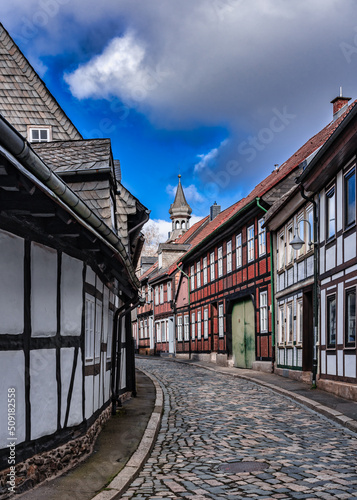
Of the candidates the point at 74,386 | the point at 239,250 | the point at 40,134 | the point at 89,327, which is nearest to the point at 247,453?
the point at 74,386

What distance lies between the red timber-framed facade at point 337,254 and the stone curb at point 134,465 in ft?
16.0

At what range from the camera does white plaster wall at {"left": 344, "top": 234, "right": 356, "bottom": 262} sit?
14.1 metres

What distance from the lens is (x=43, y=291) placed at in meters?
6.63

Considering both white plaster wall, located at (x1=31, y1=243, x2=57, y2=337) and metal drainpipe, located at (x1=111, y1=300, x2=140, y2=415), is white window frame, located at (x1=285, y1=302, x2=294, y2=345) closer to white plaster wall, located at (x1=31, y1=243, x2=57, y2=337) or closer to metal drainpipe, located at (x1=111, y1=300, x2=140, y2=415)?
metal drainpipe, located at (x1=111, y1=300, x2=140, y2=415)

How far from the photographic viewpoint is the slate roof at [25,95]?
15.4m

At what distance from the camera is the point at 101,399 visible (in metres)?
10.5

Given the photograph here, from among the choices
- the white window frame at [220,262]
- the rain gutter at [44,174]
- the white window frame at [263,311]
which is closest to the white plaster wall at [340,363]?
the white window frame at [263,311]

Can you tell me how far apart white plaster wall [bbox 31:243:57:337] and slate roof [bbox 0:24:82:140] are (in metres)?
9.16

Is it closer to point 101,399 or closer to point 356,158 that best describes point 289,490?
point 101,399

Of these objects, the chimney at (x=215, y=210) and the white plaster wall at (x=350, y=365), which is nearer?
the white plaster wall at (x=350, y=365)

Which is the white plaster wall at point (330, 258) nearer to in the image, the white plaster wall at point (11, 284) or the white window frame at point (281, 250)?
the white window frame at point (281, 250)

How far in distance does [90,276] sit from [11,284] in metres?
3.33

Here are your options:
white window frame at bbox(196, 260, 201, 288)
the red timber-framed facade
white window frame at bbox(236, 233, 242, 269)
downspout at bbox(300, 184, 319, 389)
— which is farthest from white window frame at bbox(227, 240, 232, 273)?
the red timber-framed facade

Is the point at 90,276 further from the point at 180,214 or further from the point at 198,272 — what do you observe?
the point at 180,214
